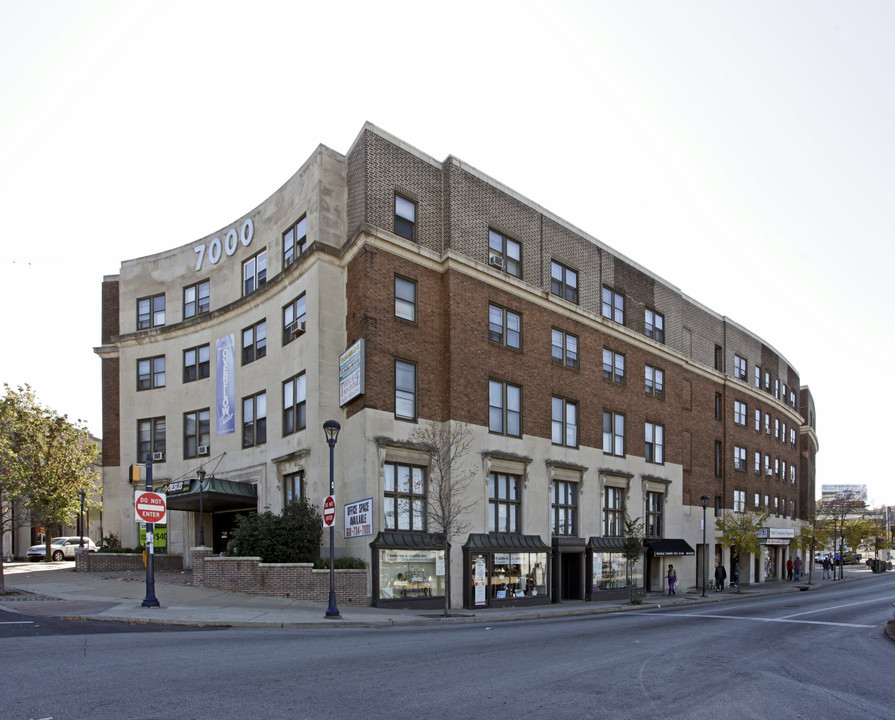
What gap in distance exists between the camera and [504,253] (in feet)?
107

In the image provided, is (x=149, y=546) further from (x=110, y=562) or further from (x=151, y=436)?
(x=151, y=436)

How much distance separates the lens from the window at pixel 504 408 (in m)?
30.9

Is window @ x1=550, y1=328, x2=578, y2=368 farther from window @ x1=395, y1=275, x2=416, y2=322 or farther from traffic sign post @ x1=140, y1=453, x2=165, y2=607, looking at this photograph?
traffic sign post @ x1=140, y1=453, x2=165, y2=607

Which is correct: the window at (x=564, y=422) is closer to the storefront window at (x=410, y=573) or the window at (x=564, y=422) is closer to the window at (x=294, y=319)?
the storefront window at (x=410, y=573)

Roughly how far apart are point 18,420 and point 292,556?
20.1 m

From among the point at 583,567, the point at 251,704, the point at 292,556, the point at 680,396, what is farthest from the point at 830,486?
the point at 251,704

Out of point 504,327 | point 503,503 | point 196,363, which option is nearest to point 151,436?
point 196,363

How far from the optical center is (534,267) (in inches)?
1345

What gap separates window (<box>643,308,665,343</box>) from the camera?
42406mm

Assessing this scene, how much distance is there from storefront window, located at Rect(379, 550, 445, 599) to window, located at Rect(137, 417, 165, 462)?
1747 centimetres

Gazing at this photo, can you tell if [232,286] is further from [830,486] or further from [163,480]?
[830,486]

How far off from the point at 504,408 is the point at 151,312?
20577 millimetres

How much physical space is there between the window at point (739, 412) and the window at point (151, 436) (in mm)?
38734

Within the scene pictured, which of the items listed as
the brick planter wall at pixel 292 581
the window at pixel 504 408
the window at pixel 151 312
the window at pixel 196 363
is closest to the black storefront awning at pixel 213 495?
the window at pixel 196 363
